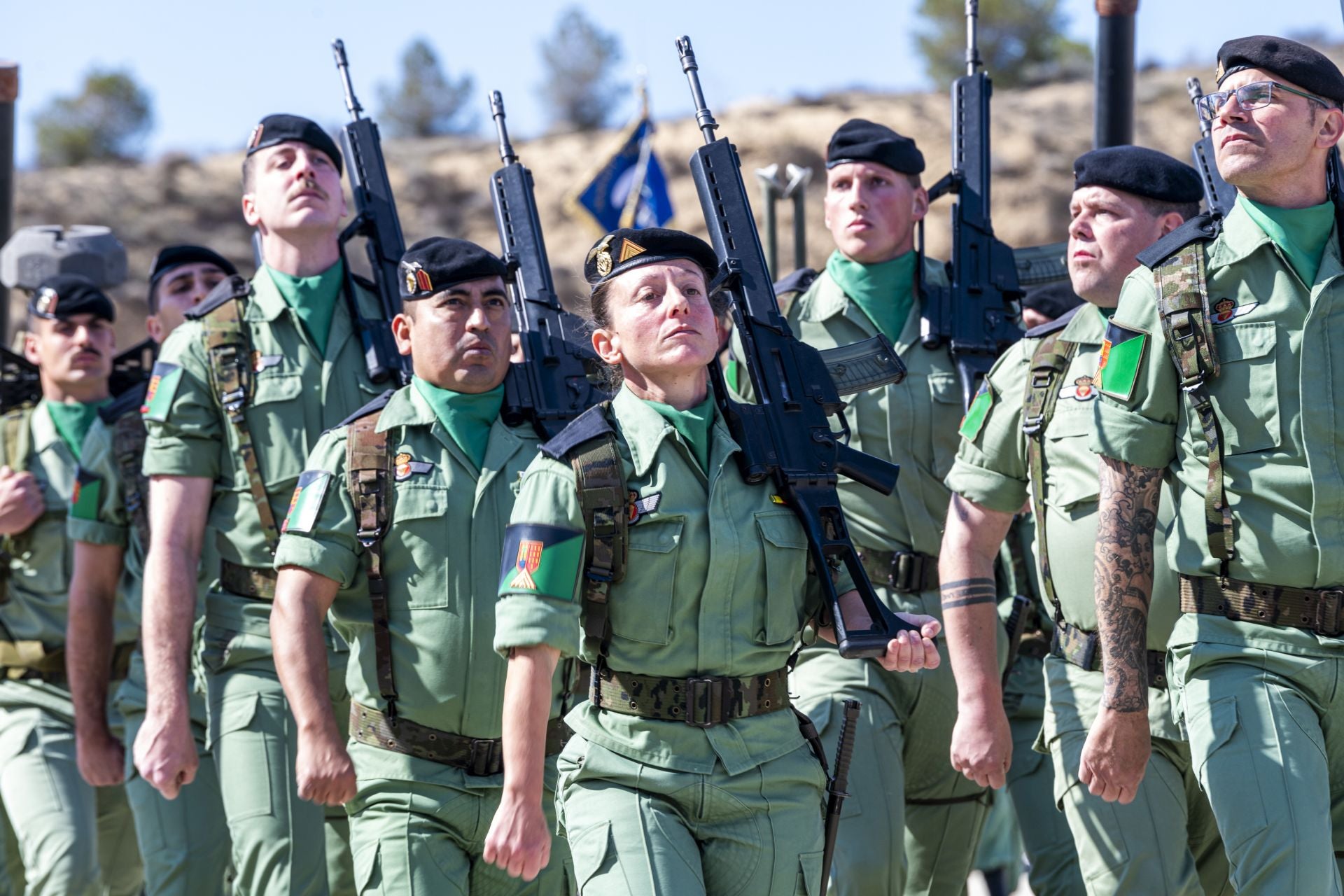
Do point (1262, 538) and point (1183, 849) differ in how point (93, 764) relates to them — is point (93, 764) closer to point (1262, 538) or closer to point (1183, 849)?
point (1183, 849)

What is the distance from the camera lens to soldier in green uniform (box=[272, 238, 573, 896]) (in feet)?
16.9

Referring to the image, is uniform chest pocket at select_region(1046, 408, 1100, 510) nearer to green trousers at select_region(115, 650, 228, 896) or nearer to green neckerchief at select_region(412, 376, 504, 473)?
green neckerchief at select_region(412, 376, 504, 473)

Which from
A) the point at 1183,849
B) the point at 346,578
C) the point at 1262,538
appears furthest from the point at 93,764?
the point at 1262,538

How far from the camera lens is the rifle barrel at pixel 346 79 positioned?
725cm

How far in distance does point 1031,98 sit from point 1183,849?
94.1ft

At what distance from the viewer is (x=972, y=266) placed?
6801 mm

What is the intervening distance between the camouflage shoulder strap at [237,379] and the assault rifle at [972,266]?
2.34 metres

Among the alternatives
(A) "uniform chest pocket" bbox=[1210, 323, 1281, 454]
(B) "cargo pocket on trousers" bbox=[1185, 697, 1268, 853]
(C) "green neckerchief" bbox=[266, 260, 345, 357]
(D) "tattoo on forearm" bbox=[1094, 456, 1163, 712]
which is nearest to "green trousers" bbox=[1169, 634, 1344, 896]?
(B) "cargo pocket on trousers" bbox=[1185, 697, 1268, 853]

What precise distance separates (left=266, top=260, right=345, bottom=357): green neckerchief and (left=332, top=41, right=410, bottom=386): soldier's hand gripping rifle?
0.10 metres

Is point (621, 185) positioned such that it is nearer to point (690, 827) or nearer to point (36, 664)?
point (36, 664)

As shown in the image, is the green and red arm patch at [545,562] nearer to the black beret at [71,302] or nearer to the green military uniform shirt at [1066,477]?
the green military uniform shirt at [1066,477]

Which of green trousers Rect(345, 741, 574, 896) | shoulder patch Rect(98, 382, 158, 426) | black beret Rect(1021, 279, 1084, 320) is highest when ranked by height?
black beret Rect(1021, 279, 1084, 320)

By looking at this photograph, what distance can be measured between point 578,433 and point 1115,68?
13.1 ft

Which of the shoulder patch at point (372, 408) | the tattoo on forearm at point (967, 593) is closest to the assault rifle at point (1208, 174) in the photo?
the tattoo on forearm at point (967, 593)
